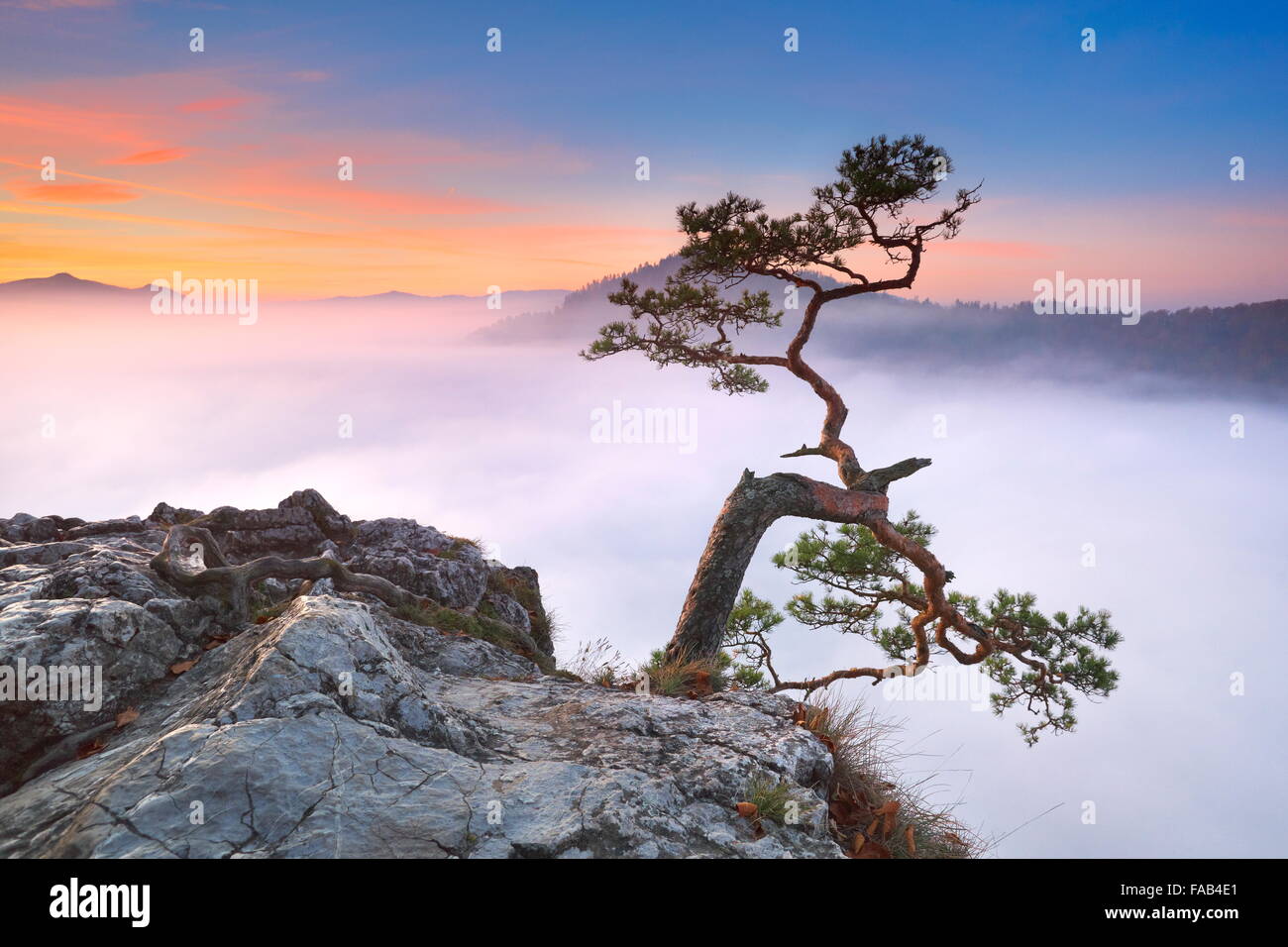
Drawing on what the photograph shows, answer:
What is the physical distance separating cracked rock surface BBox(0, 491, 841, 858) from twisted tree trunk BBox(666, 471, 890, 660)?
111 inches

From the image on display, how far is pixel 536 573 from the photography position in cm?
1134

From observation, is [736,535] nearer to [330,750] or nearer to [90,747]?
[330,750]

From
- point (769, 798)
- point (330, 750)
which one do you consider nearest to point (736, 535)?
point (769, 798)

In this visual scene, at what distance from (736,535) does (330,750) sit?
6004 mm

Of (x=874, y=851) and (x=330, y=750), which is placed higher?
(x=330, y=750)

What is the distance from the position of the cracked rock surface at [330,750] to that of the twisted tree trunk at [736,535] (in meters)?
2.82

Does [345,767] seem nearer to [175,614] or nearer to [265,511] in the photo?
[175,614]

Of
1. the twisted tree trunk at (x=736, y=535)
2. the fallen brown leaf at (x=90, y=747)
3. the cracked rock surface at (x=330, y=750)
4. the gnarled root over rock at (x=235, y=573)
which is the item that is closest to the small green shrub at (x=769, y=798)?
the cracked rock surface at (x=330, y=750)

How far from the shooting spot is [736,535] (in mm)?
9047

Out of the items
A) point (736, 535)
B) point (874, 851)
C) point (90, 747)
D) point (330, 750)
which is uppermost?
point (736, 535)

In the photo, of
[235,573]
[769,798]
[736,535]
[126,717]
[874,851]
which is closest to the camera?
[769,798]

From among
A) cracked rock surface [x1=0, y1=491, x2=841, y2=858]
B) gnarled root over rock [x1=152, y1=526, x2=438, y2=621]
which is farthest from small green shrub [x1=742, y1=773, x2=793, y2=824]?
gnarled root over rock [x1=152, y1=526, x2=438, y2=621]

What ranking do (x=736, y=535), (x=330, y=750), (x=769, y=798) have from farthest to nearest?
(x=736, y=535) < (x=769, y=798) < (x=330, y=750)
